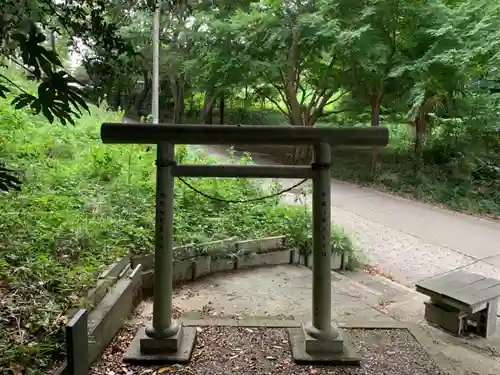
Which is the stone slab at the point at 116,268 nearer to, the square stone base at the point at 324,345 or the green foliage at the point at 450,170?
the square stone base at the point at 324,345

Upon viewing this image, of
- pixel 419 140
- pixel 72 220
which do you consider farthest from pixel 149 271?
pixel 419 140

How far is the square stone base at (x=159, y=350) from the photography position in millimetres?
2645

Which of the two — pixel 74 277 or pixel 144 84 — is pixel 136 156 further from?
pixel 144 84

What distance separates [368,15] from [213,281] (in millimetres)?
6733

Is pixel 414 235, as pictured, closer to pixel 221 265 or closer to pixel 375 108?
pixel 221 265

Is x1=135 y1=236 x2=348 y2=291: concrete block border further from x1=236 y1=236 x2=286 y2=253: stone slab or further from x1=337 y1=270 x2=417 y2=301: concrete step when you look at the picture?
x1=337 y1=270 x2=417 y2=301: concrete step

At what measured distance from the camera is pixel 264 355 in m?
2.74

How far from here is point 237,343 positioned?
9.43ft

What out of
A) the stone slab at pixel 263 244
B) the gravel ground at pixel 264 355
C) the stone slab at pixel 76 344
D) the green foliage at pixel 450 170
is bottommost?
the gravel ground at pixel 264 355

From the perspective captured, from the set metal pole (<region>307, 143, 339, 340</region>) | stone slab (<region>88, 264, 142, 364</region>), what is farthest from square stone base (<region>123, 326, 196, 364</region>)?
metal pole (<region>307, 143, 339, 340</region>)

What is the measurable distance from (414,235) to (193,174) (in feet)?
15.5

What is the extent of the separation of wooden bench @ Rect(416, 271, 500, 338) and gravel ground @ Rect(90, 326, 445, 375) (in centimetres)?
56

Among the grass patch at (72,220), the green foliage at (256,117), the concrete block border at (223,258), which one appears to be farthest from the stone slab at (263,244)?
the green foliage at (256,117)

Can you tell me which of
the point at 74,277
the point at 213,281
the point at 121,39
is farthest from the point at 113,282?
the point at 121,39
